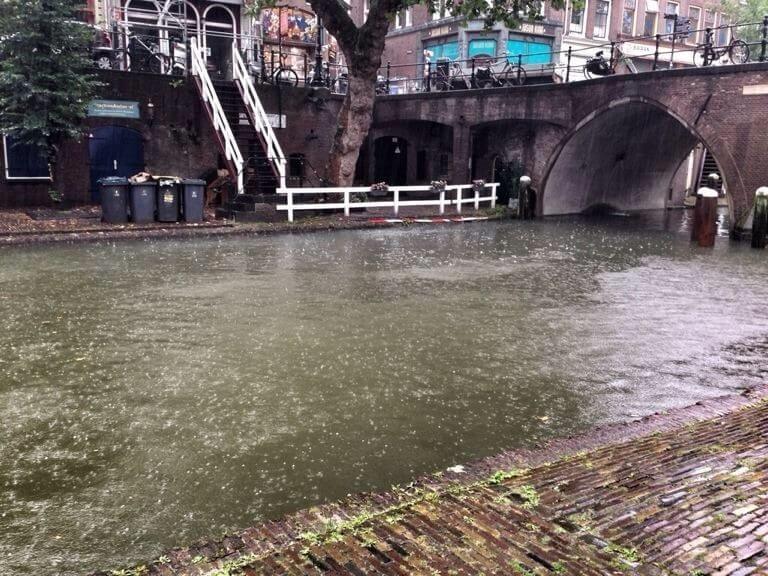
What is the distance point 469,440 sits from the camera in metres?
5.11

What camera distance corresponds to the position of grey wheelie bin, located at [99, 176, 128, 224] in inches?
663

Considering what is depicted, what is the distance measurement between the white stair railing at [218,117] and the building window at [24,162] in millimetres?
4788

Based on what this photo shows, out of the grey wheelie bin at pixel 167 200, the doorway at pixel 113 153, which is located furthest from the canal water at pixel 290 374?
the doorway at pixel 113 153

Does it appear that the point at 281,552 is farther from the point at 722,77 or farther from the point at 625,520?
the point at 722,77

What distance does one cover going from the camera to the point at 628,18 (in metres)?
38.6

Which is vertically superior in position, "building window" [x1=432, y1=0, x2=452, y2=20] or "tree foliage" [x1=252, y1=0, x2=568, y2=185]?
"building window" [x1=432, y1=0, x2=452, y2=20]

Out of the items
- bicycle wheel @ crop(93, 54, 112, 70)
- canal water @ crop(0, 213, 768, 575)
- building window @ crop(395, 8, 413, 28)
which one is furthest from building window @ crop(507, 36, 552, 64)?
canal water @ crop(0, 213, 768, 575)

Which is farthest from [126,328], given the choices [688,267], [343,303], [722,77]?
[722,77]

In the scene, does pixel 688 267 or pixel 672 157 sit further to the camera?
pixel 672 157

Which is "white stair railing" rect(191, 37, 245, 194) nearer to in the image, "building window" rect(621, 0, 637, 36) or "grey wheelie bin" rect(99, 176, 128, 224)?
"grey wheelie bin" rect(99, 176, 128, 224)

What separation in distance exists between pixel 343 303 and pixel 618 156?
62.4ft

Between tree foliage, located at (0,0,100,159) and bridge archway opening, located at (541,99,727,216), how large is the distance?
574 inches

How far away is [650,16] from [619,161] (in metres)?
18.3

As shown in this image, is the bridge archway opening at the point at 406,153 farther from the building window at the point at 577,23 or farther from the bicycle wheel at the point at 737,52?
the building window at the point at 577,23
